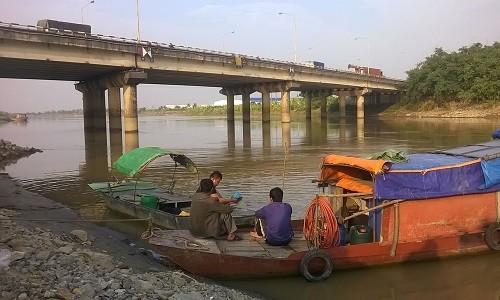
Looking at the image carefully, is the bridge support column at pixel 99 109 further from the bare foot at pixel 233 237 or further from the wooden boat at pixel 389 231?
the wooden boat at pixel 389 231

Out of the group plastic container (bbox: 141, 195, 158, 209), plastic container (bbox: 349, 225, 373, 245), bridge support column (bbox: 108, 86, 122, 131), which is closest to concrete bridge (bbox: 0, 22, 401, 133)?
bridge support column (bbox: 108, 86, 122, 131)

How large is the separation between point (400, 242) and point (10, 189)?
1435 cm

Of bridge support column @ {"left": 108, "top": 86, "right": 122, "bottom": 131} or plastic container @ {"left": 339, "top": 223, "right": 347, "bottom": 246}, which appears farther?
bridge support column @ {"left": 108, "top": 86, "right": 122, "bottom": 131}

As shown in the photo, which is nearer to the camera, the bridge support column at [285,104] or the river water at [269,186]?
the river water at [269,186]

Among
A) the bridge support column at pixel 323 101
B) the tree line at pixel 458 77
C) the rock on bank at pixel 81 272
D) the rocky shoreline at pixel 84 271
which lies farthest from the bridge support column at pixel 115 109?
the tree line at pixel 458 77

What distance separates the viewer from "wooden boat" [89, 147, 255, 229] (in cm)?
1044

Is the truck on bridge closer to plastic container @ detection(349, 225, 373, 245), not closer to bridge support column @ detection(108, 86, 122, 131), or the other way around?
bridge support column @ detection(108, 86, 122, 131)

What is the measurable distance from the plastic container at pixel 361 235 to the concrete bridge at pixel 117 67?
2876 cm

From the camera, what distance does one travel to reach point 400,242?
8.34m

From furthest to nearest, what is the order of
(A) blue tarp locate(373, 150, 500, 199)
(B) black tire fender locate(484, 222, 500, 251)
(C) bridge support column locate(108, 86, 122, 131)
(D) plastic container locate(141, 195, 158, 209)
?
1. (C) bridge support column locate(108, 86, 122, 131)
2. (D) plastic container locate(141, 195, 158, 209)
3. (B) black tire fender locate(484, 222, 500, 251)
4. (A) blue tarp locate(373, 150, 500, 199)

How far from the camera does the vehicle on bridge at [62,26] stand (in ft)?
109

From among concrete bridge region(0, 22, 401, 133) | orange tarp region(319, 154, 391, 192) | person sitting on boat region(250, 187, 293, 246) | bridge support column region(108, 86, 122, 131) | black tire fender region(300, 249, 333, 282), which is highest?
concrete bridge region(0, 22, 401, 133)

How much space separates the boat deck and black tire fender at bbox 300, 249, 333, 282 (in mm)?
351

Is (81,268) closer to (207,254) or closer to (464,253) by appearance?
(207,254)
